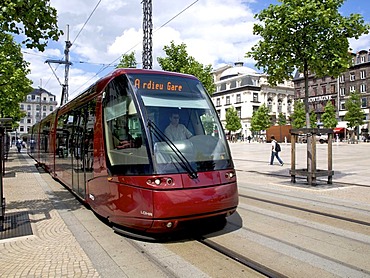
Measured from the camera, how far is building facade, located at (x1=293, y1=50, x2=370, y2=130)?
68812mm

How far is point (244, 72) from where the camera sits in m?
103

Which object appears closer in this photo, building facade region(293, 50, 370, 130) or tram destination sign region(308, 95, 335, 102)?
building facade region(293, 50, 370, 130)

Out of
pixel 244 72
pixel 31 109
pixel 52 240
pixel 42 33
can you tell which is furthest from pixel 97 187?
pixel 31 109

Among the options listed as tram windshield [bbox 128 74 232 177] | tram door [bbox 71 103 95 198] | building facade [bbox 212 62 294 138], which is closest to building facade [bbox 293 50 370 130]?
building facade [bbox 212 62 294 138]

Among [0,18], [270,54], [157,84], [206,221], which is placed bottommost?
[206,221]

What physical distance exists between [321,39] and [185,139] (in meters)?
8.09

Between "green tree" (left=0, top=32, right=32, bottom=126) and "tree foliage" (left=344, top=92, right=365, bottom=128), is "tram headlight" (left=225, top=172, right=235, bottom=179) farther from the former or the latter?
"tree foliage" (left=344, top=92, right=365, bottom=128)

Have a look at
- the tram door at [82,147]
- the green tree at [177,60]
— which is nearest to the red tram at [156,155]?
the tram door at [82,147]

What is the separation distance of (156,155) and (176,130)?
634 mm

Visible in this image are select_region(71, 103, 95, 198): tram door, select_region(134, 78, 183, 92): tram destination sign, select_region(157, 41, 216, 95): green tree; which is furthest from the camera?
select_region(157, 41, 216, 95): green tree

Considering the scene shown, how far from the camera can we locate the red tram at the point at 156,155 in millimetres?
4867

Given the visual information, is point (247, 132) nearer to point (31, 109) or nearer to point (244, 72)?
point (244, 72)

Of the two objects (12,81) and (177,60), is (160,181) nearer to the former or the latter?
(12,81)

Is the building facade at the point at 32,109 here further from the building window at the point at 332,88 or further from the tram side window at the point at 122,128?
the tram side window at the point at 122,128
